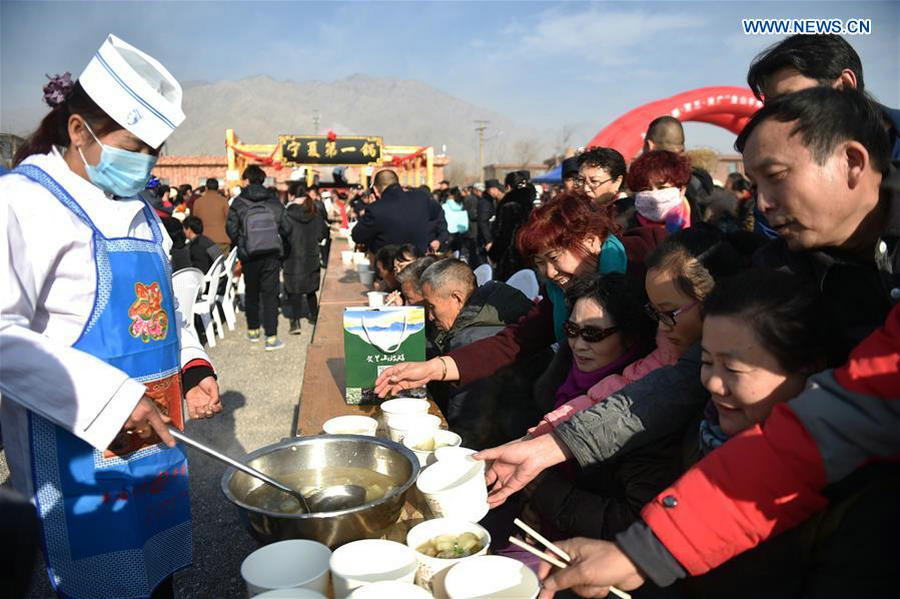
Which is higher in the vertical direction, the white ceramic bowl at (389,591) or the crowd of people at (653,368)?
the crowd of people at (653,368)

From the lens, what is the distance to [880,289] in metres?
1.32

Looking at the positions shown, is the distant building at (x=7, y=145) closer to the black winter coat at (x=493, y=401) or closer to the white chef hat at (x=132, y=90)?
the white chef hat at (x=132, y=90)

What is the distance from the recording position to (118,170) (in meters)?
1.63

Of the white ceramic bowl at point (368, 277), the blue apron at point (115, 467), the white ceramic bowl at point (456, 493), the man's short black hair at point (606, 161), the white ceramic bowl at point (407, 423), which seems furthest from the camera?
the white ceramic bowl at point (368, 277)

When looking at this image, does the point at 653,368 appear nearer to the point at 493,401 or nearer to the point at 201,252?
the point at 493,401

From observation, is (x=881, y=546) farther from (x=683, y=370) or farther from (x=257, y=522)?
(x=257, y=522)

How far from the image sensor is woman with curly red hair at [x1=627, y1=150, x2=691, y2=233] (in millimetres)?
3271

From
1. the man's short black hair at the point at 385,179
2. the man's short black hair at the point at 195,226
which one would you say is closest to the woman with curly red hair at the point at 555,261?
the man's short black hair at the point at 385,179

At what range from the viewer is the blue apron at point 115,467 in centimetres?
154

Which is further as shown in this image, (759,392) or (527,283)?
(527,283)

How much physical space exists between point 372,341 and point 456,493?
3.96 feet

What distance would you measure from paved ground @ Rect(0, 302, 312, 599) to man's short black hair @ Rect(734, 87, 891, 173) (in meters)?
2.62

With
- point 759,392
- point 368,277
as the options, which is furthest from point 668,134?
point 759,392

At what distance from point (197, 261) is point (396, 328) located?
5926 millimetres
